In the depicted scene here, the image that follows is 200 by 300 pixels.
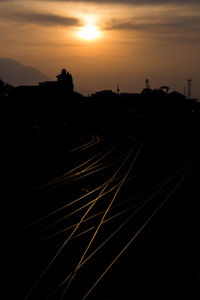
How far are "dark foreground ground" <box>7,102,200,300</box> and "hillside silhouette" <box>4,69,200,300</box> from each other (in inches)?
1.2

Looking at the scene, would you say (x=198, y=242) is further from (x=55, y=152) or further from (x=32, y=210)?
(x=55, y=152)

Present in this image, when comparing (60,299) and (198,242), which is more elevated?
(60,299)

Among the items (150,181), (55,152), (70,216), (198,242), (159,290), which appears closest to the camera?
(159,290)

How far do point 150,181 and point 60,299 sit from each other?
37.7ft

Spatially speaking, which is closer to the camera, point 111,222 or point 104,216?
point 111,222

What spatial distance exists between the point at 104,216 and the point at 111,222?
592 mm

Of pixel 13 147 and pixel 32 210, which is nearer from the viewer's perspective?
pixel 32 210

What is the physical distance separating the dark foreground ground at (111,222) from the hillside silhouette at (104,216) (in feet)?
0.10

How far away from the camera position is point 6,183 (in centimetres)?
1886

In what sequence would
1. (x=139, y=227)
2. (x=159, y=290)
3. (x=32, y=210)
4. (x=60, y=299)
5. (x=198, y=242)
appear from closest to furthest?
1. (x=60, y=299)
2. (x=159, y=290)
3. (x=198, y=242)
4. (x=139, y=227)
5. (x=32, y=210)

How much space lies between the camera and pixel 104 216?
13.5m

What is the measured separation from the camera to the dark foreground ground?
8969 millimetres

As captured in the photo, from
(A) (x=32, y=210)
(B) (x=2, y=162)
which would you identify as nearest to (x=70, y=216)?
(A) (x=32, y=210)

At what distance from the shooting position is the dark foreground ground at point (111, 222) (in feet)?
29.4
